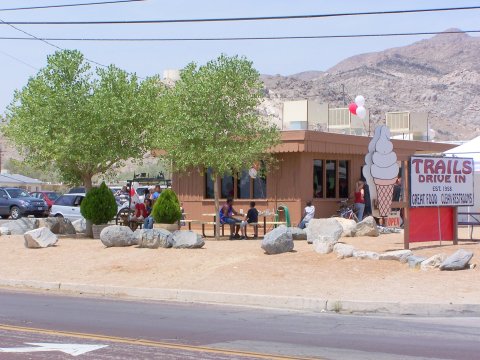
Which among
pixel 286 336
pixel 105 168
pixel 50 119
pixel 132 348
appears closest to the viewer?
pixel 132 348

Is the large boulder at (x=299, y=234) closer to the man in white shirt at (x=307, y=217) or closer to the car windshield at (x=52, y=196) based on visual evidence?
the man in white shirt at (x=307, y=217)

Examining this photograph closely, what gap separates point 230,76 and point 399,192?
7.72 m

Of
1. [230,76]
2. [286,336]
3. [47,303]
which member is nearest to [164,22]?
[230,76]

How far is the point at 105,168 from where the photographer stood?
2748cm

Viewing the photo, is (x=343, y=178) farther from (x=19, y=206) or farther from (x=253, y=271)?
Answer: (x=19, y=206)

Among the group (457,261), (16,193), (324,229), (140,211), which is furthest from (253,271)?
(16,193)

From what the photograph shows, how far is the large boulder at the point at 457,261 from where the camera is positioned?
16.5m

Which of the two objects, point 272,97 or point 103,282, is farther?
point 272,97

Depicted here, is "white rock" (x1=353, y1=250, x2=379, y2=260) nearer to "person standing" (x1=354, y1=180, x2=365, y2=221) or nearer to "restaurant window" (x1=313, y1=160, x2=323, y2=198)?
"person standing" (x1=354, y1=180, x2=365, y2=221)

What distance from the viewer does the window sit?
96.3 feet

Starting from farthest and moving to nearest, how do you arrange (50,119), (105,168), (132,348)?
(105,168)
(50,119)
(132,348)

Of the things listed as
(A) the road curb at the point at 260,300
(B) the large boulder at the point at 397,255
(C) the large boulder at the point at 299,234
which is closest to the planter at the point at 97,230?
(C) the large boulder at the point at 299,234

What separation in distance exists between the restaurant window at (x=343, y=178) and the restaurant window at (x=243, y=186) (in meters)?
3.43

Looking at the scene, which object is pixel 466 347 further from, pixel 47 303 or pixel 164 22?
pixel 164 22
